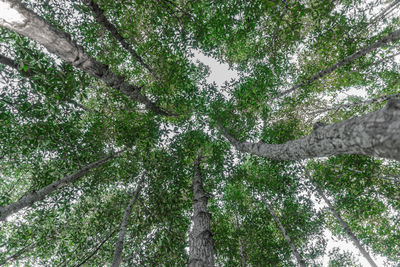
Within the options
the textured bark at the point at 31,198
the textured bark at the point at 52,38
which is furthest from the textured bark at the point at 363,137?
the textured bark at the point at 31,198

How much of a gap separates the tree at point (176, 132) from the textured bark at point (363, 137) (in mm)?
15

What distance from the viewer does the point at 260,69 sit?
7617 millimetres

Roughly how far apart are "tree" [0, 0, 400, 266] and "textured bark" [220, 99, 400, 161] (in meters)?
0.02

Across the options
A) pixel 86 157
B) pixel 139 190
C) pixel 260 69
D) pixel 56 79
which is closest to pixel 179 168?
pixel 139 190

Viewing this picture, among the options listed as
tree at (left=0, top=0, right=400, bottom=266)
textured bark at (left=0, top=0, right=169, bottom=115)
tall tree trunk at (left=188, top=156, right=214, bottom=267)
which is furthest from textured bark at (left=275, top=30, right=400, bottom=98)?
textured bark at (left=0, top=0, right=169, bottom=115)

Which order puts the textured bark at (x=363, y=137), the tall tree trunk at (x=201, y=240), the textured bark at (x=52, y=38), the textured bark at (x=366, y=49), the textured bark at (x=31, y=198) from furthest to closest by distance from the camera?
the textured bark at (x=366, y=49)
the textured bark at (x=31, y=198)
the tall tree trunk at (x=201, y=240)
the textured bark at (x=52, y=38)
the textured bark at (x=363, y=137)

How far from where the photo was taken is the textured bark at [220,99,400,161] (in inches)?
54.1

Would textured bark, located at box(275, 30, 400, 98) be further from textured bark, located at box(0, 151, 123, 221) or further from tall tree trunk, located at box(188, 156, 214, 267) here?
A: textured bark, located at box(0, 151, 123, 221)

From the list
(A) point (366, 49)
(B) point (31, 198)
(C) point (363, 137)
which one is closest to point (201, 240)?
(C) point (363, 137)

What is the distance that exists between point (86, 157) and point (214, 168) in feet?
20.1

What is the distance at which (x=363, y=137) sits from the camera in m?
1.64

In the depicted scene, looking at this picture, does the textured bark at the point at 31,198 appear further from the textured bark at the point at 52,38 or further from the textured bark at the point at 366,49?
the textured bark at the point at 366,49

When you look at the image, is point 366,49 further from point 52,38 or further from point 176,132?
point 52,38

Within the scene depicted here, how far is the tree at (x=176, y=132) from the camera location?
3.57m
